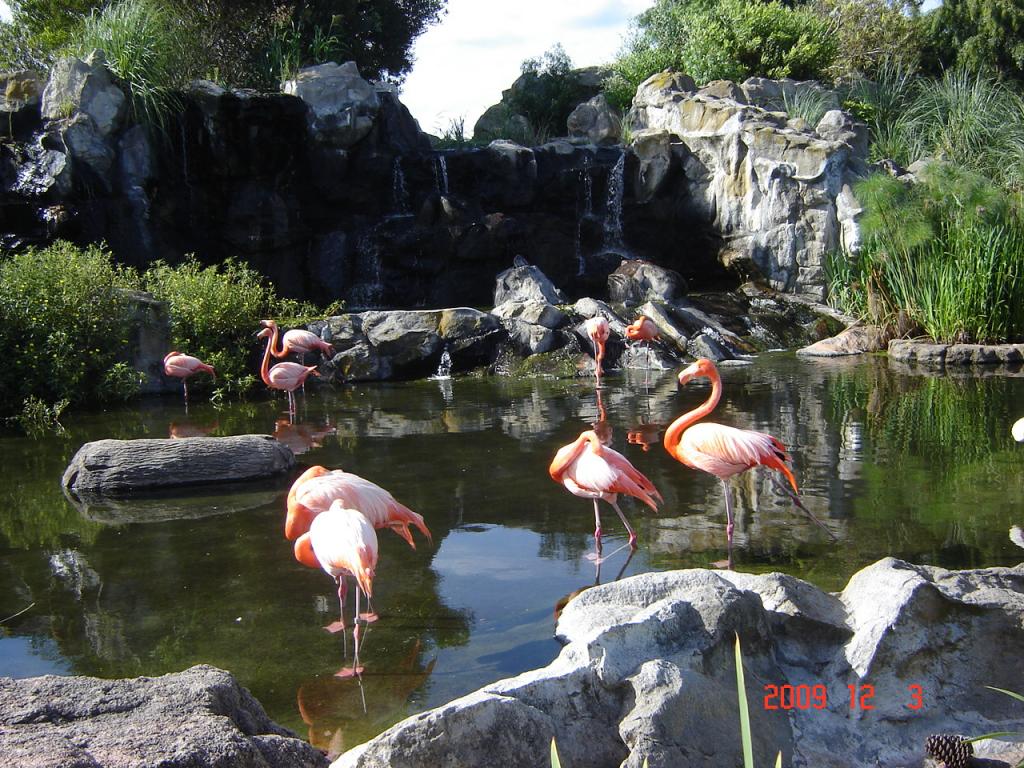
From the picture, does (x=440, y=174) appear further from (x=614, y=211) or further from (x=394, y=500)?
(x=394, y=500)

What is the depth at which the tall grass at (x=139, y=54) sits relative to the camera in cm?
1446

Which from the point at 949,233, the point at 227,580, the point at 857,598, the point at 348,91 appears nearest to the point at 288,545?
the point at 227,580

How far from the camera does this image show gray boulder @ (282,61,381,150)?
16.6 meters

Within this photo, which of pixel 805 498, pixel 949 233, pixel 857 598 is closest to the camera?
pixel 857 598

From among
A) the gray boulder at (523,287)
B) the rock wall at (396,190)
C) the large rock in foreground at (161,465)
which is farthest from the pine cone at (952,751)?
the rock wall at (396,190)

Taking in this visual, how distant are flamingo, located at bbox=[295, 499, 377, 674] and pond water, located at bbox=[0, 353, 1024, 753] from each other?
364mm

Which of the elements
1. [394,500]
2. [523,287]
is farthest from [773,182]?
[394,500]

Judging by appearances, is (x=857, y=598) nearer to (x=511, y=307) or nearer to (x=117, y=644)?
(x=117, y=644)

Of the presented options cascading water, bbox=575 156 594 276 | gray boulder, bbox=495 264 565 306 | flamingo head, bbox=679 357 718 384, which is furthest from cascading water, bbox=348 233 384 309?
flamingo head, bbox=679 357 718 384

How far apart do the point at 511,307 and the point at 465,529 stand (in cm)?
763

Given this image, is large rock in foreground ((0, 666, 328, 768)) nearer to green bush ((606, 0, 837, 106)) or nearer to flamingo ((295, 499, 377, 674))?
flamingo ((295, 499, 377, 674))

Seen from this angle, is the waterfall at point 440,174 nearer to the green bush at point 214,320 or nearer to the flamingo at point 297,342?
the green bush at point 214,320

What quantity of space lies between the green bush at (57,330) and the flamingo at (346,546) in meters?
7.00

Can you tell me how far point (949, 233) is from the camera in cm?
1174
